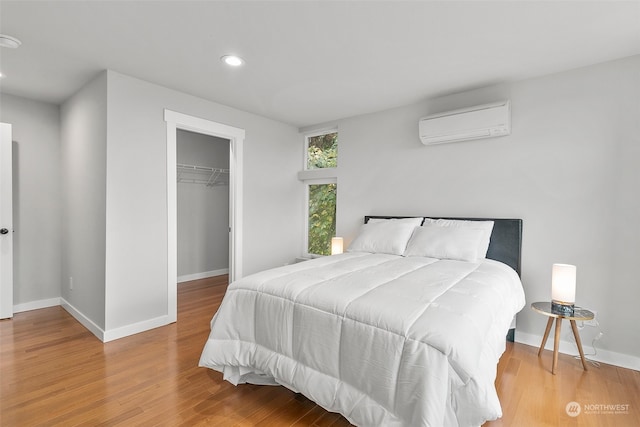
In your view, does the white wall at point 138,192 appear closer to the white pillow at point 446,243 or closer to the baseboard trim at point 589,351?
the white pillow at point 446,243

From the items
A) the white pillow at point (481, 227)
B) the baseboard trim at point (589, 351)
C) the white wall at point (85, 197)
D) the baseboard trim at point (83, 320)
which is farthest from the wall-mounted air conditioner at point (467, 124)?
the baseboard trim at point (83, 320)

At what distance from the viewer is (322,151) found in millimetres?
4566

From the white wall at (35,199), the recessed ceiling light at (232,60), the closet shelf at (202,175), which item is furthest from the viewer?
the closet shelf at (202,175)

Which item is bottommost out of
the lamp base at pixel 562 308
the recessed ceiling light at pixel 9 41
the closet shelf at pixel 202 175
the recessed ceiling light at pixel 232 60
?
the lamp base at pixel 562 308

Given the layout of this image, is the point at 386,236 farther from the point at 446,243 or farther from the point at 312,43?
the point at 312,43

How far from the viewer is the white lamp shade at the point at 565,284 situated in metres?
2.27

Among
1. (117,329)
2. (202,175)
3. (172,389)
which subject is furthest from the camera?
(202,175)

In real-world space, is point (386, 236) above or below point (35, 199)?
below

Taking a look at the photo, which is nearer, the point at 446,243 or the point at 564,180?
the point at 564,180

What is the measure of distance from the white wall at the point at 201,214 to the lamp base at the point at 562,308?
478 cm

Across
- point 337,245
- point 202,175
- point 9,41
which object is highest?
point 9,41

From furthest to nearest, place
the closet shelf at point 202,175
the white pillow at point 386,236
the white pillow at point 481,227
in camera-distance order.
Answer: the closet shelf at point 202,175, the white pillow at point 386,236, the white pillow at point 481,227

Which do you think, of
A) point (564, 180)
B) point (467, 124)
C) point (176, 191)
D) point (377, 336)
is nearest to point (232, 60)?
point (176, 191)

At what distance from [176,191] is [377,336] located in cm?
306
